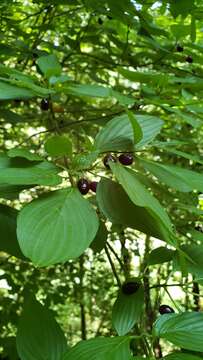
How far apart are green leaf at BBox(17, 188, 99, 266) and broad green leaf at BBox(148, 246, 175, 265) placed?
24 cm

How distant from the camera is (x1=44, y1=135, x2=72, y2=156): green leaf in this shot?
2.31 feet

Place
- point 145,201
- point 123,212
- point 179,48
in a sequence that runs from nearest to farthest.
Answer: point 145,201 < point 123,212 < point 179,48

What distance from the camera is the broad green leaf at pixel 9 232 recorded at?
0.81 meters

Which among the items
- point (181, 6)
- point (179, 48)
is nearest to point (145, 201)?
point (181, 6)

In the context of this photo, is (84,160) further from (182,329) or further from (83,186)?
(182,329)

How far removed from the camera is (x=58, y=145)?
2.33 feet

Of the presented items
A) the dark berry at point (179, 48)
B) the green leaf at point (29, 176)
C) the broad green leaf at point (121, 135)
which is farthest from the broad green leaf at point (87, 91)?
the dark berry at point (179, 48)

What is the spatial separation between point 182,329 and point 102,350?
0.13 meters

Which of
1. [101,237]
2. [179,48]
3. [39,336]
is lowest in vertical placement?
[39,336]

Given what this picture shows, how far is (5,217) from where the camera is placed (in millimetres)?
839

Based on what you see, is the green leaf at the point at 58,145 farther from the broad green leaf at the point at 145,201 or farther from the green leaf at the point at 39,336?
the green leaf at the point at 39,336

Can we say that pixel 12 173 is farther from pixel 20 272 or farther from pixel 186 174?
pixel 20 272

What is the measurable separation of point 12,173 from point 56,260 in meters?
0.15

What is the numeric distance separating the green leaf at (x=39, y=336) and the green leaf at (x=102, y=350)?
0.27 feet
